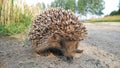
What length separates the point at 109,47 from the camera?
6.84 metres

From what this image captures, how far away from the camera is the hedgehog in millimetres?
4949

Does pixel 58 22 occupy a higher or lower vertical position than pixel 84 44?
higher

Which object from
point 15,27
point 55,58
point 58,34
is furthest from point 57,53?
point 15,27

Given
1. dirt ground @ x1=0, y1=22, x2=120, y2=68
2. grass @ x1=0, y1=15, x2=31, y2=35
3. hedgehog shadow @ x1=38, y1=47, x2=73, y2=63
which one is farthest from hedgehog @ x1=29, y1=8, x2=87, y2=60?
grass @ x1=0, y1=15, x2=31, y2=35

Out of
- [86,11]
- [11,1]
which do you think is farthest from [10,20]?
[86,11]

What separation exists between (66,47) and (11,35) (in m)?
3.35

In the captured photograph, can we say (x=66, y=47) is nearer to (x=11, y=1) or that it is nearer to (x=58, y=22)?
(x=58, y=22)

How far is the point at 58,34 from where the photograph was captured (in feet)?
16.3

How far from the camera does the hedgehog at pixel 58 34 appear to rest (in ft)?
16.2

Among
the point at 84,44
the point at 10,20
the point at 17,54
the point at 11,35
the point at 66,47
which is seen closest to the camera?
the point at 66,47

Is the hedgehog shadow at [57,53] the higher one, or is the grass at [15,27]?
the grass at [15,27]

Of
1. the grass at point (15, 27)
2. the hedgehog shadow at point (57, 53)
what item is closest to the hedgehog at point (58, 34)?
the hedgehog shadow at point (57, 53)

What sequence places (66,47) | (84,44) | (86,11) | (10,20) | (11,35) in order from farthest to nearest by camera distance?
(86,11) → (10,20) → (11,35) → (84,44) → (66,47)

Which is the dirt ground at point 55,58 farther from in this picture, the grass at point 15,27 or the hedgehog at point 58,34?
the grass at point 15,27
